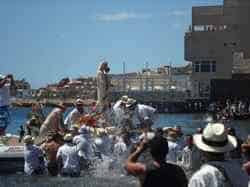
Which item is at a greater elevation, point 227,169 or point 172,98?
point 227,169

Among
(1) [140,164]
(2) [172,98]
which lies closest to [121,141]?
(1) [140,164]

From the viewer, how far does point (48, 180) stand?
1738cm

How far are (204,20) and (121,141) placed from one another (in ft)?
272

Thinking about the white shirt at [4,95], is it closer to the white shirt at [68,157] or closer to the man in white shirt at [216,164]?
the white shirt at [68,157]

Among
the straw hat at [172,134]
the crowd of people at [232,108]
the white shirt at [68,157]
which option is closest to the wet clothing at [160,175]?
the straw hat at [172,134]

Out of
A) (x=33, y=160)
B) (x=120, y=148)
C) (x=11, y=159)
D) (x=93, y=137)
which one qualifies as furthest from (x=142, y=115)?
(x=11, y=159)

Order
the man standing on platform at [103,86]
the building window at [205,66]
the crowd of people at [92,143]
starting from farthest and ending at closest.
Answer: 1. the building window at [205,66]
2. the man standing on platform at [103,86]
3. the crowd of people at [92,143]

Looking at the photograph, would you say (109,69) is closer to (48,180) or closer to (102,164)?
(102,164)

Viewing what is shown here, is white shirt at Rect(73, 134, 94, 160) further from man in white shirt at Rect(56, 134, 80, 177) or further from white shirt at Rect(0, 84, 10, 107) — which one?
white shirt at Rect(0, 84, 10, 107)

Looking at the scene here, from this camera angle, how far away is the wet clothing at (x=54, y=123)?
1925 cm

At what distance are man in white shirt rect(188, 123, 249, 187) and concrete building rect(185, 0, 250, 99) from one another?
91.8 metres

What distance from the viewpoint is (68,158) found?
1786 cm

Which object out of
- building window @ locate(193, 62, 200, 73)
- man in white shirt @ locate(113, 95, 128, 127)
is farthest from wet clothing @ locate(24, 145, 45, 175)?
building window @ locate(193, 62, 200, 73)

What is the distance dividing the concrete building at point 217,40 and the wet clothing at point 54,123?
79.9 m
